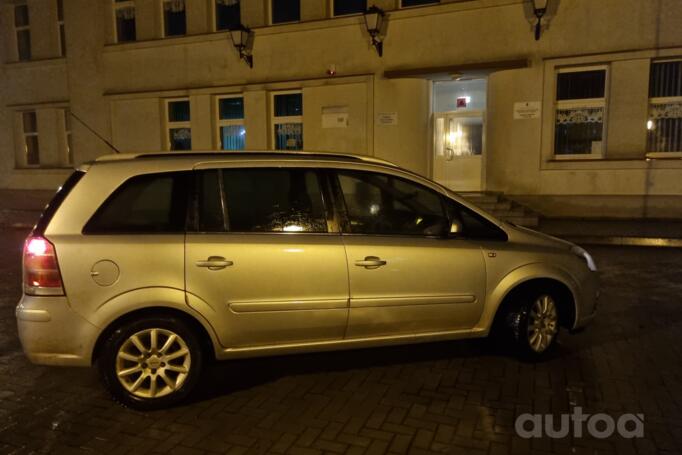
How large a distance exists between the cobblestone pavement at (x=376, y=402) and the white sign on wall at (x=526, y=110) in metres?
7.67

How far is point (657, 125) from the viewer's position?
11.8m

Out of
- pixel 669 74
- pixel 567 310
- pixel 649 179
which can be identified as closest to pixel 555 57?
pixel 669 74

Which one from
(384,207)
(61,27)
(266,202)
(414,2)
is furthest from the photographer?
(61,27)

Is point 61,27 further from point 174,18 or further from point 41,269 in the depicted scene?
point 41,269

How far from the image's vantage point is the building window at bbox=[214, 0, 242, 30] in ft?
48.8

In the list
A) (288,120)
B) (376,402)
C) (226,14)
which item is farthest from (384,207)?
(226,14)

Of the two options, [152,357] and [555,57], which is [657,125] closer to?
[555,57]

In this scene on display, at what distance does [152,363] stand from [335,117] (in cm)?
1081

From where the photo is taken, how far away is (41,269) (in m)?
3.68

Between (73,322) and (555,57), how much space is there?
37.4ft

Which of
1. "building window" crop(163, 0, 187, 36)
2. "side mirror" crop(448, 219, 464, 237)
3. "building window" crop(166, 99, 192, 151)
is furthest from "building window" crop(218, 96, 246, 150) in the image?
"side mirror" crop(448, 219, 464, 237)

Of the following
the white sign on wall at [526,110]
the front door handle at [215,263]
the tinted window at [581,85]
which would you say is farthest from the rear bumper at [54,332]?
the tinted window at [581,85]

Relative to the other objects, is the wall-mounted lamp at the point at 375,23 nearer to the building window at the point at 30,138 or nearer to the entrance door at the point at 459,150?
the entrance door at the point at 459,150

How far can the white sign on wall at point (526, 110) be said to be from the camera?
1223 cm
